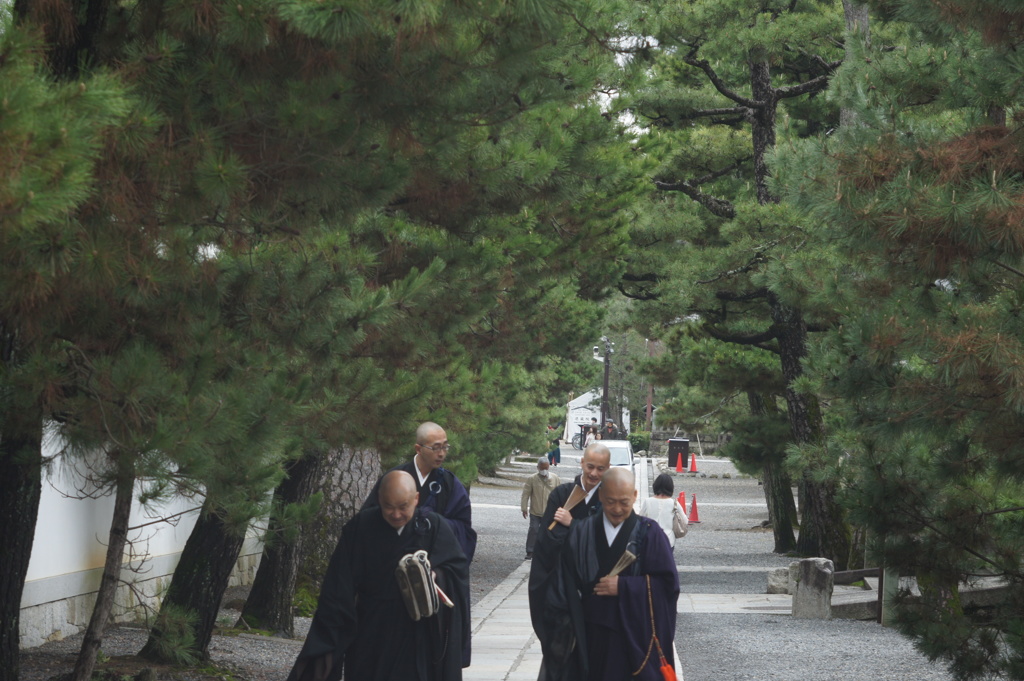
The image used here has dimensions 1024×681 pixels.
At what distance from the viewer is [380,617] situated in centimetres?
602

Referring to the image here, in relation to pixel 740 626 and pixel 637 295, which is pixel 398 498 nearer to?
pixel 740 626

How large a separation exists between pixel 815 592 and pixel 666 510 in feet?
7.53

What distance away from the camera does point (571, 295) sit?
58.7ft

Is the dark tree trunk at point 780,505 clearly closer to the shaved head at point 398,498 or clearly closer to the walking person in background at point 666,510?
the walking person in background at point 666,510

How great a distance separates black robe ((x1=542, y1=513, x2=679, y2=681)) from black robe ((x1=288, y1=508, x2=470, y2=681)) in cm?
54

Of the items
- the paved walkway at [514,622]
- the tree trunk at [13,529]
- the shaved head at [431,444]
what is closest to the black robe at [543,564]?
the shaved head at [431,444]

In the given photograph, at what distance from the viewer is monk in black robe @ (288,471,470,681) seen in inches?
233

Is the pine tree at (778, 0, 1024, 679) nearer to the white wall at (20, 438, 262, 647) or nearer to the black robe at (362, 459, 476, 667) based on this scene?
the black robe at (362, 459, 476, 667)

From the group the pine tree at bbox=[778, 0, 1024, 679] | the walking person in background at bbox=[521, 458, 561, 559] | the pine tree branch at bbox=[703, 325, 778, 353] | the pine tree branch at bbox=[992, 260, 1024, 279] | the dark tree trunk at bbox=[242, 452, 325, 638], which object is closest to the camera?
the pine tree at bbox=[778, 0, 1024, 679]

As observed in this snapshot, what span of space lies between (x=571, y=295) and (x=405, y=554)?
12.1m

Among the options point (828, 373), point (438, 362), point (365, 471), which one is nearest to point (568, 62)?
point (828, 373)

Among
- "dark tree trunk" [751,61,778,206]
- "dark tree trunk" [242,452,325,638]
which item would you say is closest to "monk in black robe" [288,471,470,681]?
"dark tree trunk" [242,452,325,638]

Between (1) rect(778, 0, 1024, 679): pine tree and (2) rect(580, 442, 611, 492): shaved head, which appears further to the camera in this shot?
(2) rect(580, 442, 611, 492): shaved head

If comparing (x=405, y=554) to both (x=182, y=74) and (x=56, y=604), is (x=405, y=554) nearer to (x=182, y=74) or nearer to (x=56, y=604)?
(x=182, y=74)
